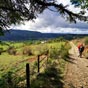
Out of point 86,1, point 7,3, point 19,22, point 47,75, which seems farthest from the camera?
point 86,1

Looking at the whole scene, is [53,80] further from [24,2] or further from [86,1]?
[86,1]

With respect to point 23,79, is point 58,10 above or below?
above

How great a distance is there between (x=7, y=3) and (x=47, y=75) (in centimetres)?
563

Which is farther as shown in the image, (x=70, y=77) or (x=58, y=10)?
(x=70, y=77)

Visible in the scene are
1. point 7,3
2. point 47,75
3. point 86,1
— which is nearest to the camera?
point 7,3

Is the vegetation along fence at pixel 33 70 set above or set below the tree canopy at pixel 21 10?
below

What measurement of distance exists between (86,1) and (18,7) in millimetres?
16428

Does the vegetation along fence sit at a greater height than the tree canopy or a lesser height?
lesser

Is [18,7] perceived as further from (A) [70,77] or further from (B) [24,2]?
(A) [70,77]

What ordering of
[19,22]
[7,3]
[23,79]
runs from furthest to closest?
[23,79], [19,22], [7,3]

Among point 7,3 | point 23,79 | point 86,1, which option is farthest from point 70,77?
point 86,1

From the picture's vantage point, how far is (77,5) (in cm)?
3098

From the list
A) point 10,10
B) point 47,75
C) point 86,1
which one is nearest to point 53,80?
point 47,75

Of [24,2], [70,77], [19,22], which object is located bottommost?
[70,77]
